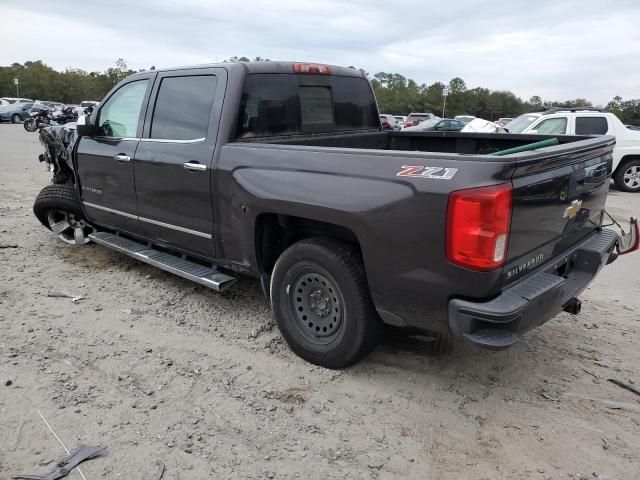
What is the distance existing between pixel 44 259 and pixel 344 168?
4.03 meters

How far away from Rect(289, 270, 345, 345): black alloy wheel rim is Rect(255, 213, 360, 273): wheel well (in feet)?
0.94

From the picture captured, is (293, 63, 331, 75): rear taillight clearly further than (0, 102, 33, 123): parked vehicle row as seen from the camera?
No

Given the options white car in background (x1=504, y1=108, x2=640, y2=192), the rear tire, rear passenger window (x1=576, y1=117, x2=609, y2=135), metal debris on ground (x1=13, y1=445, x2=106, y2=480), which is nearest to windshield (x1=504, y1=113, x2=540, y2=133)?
white car in background (x1=504, y1=108, x2=640, y2=192)

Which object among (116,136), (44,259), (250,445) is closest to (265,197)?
(250,445)

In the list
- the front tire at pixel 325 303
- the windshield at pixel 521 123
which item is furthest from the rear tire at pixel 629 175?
the front tire at pixel 325 303

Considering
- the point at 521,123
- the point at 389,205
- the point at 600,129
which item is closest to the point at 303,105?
the point at 389,205

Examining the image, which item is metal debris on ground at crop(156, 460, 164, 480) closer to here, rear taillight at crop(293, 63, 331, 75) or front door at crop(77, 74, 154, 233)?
front door at crop(77, 74, 154, 233)

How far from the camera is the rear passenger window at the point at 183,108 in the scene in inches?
154

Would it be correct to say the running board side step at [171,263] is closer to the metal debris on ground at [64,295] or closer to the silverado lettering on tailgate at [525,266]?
the metal debris on ground at [64,295]

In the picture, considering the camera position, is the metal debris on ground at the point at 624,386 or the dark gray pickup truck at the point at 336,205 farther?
the metal debris on ground at the point at 624,386

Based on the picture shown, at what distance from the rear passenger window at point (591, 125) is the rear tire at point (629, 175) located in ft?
3.86

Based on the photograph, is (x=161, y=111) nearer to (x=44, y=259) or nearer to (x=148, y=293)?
(x=148, y=293)

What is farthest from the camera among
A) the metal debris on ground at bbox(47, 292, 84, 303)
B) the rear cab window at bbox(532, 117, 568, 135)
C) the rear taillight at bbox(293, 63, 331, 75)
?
the rear cab window at bbox(532, 117, 568, 135)

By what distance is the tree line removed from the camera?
64.8 meters
